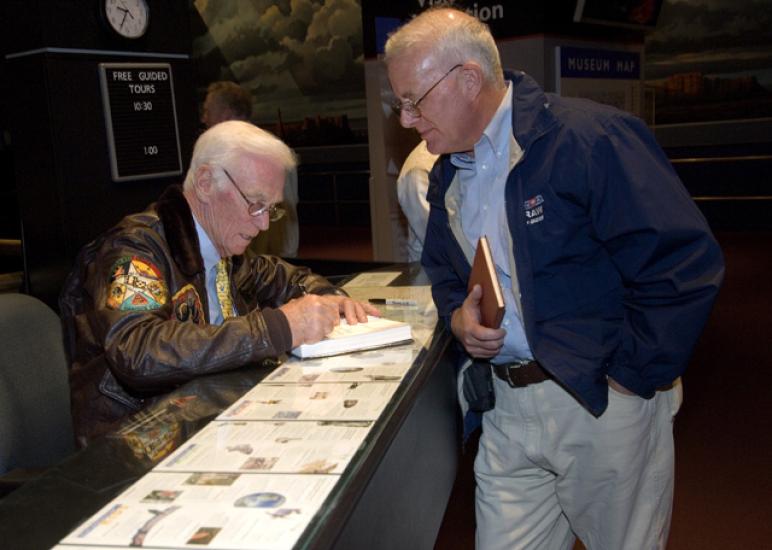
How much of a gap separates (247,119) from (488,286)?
3.57 metres

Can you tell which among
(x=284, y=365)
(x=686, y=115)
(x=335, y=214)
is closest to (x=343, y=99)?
(x=335, y=214)

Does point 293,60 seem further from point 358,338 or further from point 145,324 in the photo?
point 145,324

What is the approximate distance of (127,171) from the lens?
3873mm

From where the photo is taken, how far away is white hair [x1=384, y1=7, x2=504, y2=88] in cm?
181

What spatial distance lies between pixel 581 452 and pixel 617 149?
2.47 ft

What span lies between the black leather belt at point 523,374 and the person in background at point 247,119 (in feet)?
9.06

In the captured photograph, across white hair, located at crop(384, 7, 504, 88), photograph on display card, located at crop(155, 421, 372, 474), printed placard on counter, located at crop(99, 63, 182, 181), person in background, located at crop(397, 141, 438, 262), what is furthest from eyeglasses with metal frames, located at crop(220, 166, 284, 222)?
printed placard on counter, located at crop(99, 63, 182, 181)

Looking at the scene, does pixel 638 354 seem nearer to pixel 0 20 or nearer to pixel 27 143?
pixel 27 143

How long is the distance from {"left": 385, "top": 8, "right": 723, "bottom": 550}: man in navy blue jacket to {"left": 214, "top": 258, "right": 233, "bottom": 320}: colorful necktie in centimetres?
63

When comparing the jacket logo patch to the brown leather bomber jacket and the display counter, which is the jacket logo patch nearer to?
the display counter

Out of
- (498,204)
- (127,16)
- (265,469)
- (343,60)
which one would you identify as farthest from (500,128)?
(343,60)

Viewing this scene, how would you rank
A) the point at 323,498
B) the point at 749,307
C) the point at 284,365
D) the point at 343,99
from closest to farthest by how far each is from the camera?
the point at 323,498 < the point at 284,365 < the point at 749,307 < the point at 343,99

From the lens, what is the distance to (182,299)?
1895mm

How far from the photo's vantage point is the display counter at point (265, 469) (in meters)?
0.99
